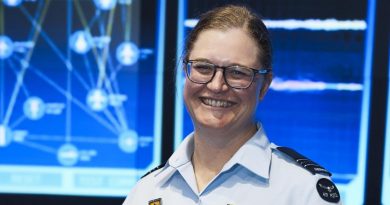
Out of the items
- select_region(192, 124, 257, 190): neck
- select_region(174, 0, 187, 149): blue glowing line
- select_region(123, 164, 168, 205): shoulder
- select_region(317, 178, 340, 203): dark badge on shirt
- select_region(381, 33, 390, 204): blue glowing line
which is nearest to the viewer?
select_region(317, 178, 340, 203): dark badge on shirt

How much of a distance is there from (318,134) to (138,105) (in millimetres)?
922

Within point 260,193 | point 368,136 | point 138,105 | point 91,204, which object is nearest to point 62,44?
point 138,105

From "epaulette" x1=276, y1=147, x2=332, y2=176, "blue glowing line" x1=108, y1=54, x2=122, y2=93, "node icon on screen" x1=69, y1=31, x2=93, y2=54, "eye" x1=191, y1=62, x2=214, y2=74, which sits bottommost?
"epaulette" x1=276, y1=147, x2=332, y2=176

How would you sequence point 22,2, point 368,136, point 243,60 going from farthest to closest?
point 22,2
point 368,136
point 243,60

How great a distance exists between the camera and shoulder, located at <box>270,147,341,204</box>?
3.72 feet

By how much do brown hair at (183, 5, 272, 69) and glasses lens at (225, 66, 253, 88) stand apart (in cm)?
5

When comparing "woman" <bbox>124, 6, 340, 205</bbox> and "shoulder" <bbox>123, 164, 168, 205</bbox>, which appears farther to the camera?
"shoulder" <bbox>123, 164, 168, 205</bbox>

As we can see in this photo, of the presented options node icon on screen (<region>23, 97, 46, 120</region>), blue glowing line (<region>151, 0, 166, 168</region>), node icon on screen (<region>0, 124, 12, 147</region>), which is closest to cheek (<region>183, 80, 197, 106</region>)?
blue glowing line (<region>151, 0, 166, 168</region>)

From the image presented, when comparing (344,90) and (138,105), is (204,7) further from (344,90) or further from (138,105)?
(344,90)

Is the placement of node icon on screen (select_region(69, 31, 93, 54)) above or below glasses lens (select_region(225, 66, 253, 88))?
above

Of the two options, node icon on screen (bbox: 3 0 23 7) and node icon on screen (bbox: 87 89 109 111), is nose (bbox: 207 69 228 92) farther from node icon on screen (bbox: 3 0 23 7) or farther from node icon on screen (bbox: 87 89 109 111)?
node icon on screen (bbox: 3 0 23 7)

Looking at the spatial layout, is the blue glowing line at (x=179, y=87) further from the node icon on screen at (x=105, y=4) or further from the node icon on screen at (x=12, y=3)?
the node icon on screen at (x=12, y=3)

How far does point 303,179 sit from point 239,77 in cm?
27

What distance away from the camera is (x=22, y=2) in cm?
270
